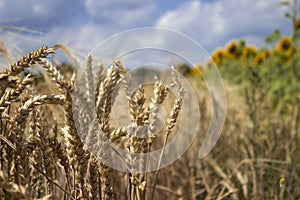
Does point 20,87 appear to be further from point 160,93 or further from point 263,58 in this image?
point 263,58

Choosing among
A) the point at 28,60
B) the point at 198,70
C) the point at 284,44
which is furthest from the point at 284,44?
the point at 28,60

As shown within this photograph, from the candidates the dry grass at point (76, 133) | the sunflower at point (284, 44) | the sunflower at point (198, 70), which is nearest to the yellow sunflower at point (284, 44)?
the sunflower at point (284, 44)

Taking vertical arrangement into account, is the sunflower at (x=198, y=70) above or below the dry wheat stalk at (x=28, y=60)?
above

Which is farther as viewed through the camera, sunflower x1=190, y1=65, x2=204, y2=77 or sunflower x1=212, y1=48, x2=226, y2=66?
sunflower x1=212, y1=48, x2=226, y2=66

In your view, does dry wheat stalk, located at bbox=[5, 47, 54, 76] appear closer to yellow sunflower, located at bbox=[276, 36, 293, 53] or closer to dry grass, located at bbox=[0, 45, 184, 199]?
dry grass, located at bbox=[0, 45, 184, 199]

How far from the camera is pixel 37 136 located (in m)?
1.03

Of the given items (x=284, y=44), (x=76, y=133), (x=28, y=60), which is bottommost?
(x=76, y=133)

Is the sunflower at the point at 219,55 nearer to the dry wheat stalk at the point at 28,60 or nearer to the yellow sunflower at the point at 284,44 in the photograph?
the yellow sunflower at the point at 284,44

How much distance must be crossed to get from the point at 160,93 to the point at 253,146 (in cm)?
183

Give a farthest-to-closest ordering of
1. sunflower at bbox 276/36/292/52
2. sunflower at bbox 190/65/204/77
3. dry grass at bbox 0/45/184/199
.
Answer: sunflower at bbox 276/36/292/52, sunflower at bbox 190/65/204/77, dry grass at bbox 0/45/184/199

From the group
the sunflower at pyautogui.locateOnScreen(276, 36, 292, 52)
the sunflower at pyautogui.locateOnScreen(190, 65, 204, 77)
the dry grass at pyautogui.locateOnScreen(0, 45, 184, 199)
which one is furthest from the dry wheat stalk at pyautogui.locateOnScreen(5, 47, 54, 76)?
the sunflower at pyautogui.locateOnScreen(276, 36, 292, 52)

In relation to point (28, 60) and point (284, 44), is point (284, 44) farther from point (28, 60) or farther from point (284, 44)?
point (28, 60)

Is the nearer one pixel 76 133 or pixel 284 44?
pixel 76 133

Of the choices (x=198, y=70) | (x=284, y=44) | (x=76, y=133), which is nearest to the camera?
(x=76, y=133)
